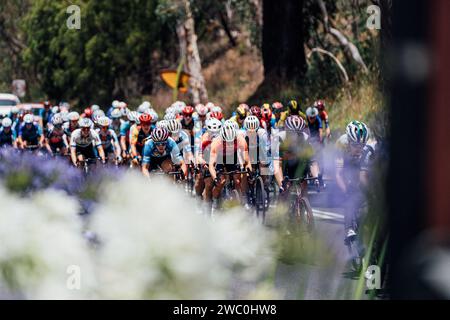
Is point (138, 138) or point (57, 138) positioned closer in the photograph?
point (138, 138)

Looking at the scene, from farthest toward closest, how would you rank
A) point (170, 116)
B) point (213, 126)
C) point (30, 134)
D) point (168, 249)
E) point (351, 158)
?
1. point (30, 134)
2. point (170, 116)
3. point (213, 126)
4. point (351, 158)
5. point (168, 249)

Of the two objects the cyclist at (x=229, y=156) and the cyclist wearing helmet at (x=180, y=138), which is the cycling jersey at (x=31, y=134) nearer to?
the cyclist wearing helmet at (x=180, y=138)

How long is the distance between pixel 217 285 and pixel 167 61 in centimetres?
5423

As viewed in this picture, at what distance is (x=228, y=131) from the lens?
15977 millimetres

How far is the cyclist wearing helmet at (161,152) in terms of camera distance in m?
16.0

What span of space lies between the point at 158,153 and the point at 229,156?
1.03 meters

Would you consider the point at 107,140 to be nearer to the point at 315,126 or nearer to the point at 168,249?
the point at 315,126

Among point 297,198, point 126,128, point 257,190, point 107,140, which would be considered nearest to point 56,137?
point 126,128

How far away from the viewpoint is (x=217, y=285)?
2211 millimetres

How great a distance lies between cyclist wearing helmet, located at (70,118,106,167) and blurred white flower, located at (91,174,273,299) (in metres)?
18.3

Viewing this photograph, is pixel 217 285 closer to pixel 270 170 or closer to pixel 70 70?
pixel 270 170

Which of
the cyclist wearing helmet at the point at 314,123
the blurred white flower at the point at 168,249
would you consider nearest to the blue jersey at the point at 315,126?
the cyclist wearing helmet at the point at 314,123

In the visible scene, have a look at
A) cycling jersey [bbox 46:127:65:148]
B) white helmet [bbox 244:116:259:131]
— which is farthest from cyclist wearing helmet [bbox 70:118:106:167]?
white helmet [bbox 244:116:259:131]
